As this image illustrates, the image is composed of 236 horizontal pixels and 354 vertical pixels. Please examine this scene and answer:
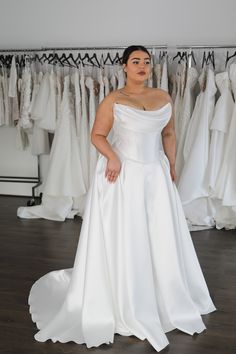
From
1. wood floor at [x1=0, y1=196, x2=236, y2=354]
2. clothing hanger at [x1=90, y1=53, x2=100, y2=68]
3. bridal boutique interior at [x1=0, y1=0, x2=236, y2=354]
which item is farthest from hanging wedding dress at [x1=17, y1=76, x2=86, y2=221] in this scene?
clothing hanger at [x1=90, y1=53, x2=100, y2=68]

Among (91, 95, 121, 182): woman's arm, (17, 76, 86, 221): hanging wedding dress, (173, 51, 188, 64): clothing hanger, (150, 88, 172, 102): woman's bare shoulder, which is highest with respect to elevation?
(173, 51, 188, 64): clothing hanger

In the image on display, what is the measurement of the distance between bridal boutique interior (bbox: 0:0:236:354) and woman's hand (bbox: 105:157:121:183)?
1.12m

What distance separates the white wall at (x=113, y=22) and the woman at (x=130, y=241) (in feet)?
7.49

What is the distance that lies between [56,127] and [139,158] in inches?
82.5

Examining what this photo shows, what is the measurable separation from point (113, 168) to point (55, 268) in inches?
45.9

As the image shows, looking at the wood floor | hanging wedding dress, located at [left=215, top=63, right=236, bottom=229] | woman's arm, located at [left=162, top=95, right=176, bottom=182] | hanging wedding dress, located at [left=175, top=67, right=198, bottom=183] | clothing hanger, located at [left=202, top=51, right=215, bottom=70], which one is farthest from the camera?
clothing hanger, located at [left=202, top=51, right=215, bottom=70]

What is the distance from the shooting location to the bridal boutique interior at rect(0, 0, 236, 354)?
3514mm

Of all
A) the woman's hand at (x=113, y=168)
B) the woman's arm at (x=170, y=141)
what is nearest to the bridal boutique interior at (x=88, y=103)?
the woman's arm at (x=170, y=141)

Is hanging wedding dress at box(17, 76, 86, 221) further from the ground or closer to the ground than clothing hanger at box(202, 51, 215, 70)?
closer to the ground

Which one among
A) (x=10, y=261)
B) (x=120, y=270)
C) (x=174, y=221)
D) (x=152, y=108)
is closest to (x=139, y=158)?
(x=152, y=108)

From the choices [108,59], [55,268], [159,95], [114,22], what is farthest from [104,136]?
[114,22]

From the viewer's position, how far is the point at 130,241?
6.42ft

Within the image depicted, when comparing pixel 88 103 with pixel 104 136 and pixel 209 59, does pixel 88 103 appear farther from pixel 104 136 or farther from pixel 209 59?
pixel 104 136

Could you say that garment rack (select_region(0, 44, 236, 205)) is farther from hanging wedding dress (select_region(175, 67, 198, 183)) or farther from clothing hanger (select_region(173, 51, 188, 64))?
Result: hanging wedding dress (select_region(175, 67, 198, 183))
